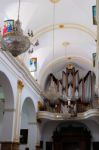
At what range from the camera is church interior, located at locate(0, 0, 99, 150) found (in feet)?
37.4

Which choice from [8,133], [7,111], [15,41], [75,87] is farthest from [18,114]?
[75,87]

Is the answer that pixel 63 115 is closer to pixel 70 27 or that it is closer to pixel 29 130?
pixel 29 130

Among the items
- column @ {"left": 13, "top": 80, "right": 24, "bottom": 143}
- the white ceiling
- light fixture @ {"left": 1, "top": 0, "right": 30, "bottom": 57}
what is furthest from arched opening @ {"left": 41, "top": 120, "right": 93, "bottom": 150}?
light fixture @ {"left": 1, "top": 0, "right": 30, "bottom": 57}

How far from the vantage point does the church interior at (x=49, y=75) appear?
1141 cm

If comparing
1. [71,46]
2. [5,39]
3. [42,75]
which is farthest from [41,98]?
[5,39]

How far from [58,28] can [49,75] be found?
591 cm

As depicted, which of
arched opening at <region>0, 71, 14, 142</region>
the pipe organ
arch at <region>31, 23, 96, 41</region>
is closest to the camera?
arched opening at <region>0, 71, 14, 142</region>

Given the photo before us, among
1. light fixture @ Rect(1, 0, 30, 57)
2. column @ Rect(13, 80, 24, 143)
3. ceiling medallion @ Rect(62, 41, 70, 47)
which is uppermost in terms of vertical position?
ceiling medallion @ Rect(62, 41, 70, 47)

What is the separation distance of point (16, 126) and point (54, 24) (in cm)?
588

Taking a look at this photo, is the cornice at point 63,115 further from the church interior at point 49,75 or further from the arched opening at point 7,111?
the arched opening at point 7,111

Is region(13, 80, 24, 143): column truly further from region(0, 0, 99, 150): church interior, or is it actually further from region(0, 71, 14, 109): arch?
region(0, 71, 14, 109): arch

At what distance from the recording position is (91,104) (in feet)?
59.3

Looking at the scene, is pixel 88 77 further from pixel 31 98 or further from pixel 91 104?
pixel 31 98

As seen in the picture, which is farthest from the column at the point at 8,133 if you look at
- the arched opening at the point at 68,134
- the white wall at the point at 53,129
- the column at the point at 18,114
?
the white wall at the point at 53,129
